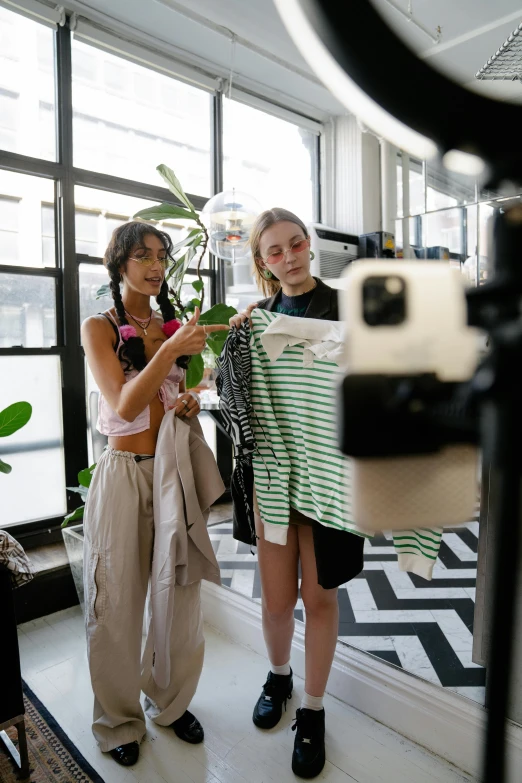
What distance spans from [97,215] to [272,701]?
115 inches

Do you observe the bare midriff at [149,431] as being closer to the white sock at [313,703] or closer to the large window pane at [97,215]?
the white sock at [313,703]

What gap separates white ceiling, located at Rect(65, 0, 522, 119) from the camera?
3084 mm

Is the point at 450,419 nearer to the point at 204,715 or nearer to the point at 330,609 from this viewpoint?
the point at 330,609

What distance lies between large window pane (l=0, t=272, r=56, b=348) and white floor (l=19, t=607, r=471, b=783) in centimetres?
173

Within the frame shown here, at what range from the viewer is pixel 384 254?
4.43 metres

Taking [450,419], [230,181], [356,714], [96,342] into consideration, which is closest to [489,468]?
[450,419]

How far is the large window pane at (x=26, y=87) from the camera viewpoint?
2.97 meters

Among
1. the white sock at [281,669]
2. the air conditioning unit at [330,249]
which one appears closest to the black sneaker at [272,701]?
the white sock at [281,669]

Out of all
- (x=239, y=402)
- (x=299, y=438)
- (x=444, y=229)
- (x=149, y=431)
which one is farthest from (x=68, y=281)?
(x=444, y=229)

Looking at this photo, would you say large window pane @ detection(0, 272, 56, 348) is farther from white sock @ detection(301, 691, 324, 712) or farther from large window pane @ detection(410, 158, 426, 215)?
large window pane @ detection(410, 158, 426, 215)

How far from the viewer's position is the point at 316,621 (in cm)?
154

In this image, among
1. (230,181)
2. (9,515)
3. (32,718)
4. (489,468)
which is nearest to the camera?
(489,468)

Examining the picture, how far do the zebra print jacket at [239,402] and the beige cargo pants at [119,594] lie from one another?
30 cm

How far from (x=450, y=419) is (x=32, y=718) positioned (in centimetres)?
208
